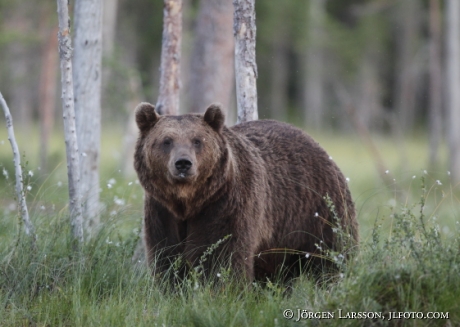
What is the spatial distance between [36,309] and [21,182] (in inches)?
51.7

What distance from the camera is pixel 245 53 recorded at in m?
7.03

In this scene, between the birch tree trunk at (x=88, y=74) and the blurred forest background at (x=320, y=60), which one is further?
the blurred forest background at (x=320, y=60)

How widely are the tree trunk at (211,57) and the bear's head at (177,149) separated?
5347 millimetres

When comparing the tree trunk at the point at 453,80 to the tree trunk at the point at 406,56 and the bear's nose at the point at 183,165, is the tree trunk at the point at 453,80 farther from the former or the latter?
the tree trunk at the point at 406,56

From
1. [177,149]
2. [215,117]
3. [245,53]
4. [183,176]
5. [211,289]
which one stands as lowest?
[211,289]

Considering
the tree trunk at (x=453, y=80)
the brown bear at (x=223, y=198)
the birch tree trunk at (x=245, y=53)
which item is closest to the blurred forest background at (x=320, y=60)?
the tree trunk at (x=453, y=80)

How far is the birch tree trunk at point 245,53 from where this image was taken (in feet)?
22.9

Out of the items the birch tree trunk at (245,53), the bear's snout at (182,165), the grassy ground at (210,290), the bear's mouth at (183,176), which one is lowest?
the grassy ground at (210,290)

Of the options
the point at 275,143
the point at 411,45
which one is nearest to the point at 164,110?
the point at 275,143

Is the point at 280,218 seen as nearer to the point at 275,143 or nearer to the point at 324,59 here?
the point at 275,143

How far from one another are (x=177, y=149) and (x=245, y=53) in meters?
2.02

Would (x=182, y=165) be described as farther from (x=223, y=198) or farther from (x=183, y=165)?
(x=223, y=198)

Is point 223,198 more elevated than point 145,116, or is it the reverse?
point 145,116

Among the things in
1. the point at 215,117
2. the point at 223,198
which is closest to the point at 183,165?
the point at 223,198
